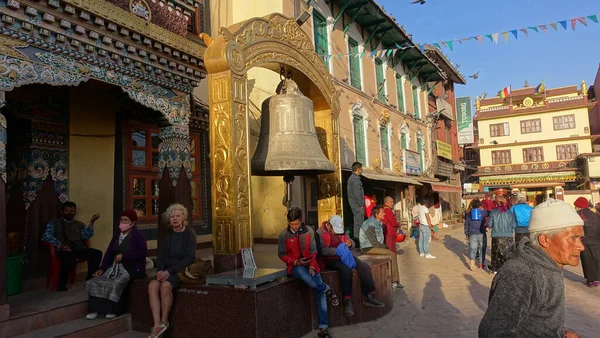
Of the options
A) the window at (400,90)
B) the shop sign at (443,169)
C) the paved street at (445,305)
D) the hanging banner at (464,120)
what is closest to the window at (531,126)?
the hanging banner at (464,120)

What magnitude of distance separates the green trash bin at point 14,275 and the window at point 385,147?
1372 centimetres

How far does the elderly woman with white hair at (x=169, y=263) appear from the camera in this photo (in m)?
4.55

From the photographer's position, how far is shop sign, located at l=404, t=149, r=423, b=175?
62.4 feet

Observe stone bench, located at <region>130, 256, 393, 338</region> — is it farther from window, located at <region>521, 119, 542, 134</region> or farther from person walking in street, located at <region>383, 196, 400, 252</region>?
window, located at <region>521, 119, 542, 134</region>

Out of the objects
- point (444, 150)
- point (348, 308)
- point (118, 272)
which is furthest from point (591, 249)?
point (444, 150)

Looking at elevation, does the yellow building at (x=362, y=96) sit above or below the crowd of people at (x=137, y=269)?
above

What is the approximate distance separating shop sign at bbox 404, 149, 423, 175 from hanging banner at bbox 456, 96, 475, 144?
954cm

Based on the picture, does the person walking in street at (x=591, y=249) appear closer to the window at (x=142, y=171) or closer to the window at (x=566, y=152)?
the window at (x=142, y=171)

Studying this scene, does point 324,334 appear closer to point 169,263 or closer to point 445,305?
point 169,263

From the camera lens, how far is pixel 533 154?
39.9 meters

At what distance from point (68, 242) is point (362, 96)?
11.8 metres

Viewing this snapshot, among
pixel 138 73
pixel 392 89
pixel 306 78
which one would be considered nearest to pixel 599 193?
pixel 392 89

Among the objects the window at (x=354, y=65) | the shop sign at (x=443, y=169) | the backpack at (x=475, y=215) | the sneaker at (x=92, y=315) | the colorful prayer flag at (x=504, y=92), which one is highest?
the colorful prayer flag at (x=504, y=92)

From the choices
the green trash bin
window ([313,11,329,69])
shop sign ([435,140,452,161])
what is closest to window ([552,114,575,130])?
shop sign ([435,140,452,161])
